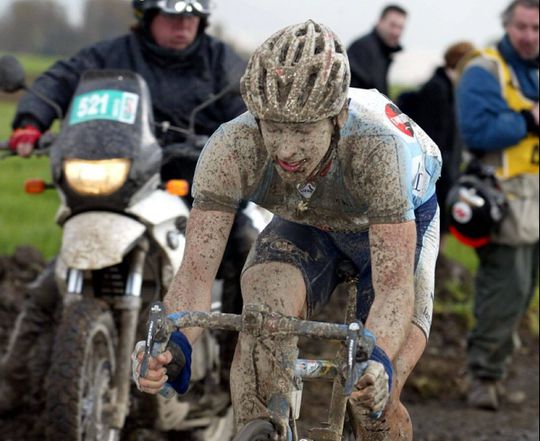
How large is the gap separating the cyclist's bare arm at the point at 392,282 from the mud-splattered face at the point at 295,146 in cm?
32

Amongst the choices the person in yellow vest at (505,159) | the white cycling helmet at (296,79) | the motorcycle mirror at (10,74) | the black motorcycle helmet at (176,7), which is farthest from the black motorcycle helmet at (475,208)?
the white cycling helmet at (296,79)

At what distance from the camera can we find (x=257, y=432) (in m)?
4.57

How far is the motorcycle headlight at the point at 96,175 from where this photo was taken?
21.8 feet

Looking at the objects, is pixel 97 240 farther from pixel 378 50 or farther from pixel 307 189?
pixel 378 50

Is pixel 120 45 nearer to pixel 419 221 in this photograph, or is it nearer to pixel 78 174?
pixel 78 174

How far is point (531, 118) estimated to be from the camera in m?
8.91

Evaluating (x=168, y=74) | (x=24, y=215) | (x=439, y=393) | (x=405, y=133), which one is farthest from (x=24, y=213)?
(x=405, y=133)

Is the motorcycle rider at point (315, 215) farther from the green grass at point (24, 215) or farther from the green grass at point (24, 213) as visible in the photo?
the green grass at point (24, 215)

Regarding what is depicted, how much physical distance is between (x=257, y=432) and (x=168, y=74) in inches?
140

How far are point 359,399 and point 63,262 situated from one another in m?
2.72

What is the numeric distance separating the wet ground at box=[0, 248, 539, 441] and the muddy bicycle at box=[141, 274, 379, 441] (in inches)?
128

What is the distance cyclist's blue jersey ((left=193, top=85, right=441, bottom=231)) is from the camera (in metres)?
4.66

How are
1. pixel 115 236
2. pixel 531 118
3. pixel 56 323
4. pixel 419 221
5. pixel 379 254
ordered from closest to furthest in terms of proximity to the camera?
pixel 379 254
pixel 419 221
pixel 115 236
pixel 56 323
pixel 531 118

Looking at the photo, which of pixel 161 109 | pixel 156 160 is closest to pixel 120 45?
pixel 161 109
